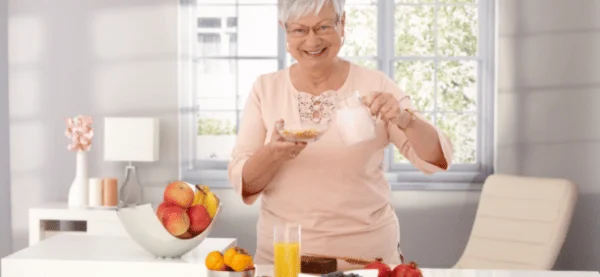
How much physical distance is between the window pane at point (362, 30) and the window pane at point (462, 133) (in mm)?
623

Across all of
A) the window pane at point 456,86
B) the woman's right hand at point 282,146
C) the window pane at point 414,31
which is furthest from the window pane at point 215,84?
the woman's right hand at point 282,146

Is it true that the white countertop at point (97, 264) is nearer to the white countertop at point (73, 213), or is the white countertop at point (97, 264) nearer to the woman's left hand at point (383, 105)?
the woman's left hand at point (383, 105)

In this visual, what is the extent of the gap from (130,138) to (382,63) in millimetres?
1599

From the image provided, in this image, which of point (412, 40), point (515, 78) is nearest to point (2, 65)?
point (412, 40)

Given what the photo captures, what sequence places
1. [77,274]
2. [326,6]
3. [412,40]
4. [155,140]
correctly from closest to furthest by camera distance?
[77,274] → [326,6] → [155,140] → [412,40]

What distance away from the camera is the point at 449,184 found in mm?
4953

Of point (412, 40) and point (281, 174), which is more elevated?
point (412, 40)

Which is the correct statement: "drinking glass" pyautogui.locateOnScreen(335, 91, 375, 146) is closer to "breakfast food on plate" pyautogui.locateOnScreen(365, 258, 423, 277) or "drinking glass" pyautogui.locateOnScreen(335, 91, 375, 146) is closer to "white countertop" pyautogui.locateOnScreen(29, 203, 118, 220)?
"breakfast food on plate" pyautogui.locateOnScreen(365, 258, 423, 277)

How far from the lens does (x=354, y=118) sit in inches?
82.0

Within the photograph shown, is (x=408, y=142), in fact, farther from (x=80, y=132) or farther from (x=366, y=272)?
(x=80, y=132)

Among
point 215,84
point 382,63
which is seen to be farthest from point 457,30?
point 215,84

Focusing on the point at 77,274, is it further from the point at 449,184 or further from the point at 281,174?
the point at 449,184

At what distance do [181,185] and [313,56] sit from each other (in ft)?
2.01

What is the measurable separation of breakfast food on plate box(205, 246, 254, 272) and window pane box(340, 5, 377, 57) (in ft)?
10.8
